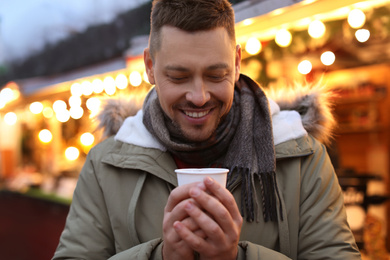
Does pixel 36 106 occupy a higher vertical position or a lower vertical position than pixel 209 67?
higher

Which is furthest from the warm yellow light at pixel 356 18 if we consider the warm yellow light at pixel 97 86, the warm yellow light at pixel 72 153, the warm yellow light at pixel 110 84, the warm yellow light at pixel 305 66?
the warm yellow light at pixel 72 153

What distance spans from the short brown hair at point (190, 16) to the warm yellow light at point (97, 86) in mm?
4613

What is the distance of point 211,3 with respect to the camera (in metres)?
1.47

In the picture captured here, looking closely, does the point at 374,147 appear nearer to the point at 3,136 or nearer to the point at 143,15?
the point at 143,15

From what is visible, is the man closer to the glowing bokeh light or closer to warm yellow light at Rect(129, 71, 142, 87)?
warm yellow light at Rect(129, 71, 142, 87)

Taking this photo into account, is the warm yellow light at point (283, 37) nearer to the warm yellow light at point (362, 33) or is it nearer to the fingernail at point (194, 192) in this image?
the warm yellow light at point (362, 33)

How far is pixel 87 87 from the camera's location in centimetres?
625

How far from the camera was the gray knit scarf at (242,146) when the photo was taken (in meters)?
1.50

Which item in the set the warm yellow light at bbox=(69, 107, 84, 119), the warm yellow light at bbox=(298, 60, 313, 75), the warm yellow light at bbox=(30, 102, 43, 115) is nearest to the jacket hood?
the warm yellow light at bbox=(298, 60, 313, 75)

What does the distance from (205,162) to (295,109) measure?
0.53m

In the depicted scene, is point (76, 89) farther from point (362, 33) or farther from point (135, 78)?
point (362, 33)

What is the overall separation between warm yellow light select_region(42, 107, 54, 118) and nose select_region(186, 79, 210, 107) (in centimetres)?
721

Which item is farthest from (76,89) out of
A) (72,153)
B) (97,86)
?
(72,153)

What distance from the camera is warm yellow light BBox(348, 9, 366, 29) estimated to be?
3.33m
